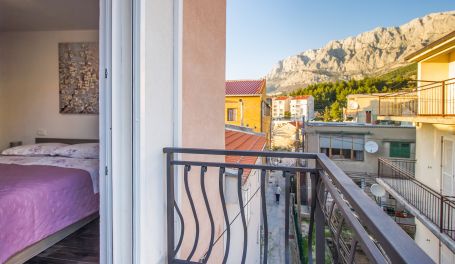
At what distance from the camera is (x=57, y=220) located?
73.9 inches

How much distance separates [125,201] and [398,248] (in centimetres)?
136

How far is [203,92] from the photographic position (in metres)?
2.67

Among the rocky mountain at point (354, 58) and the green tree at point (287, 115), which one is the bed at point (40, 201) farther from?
the rocky mountain at point (354, 58)

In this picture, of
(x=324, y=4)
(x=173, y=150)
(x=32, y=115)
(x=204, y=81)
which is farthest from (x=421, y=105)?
(x=324, y=4)

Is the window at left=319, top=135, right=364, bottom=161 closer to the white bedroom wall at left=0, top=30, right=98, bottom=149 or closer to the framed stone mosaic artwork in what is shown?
the framed stone mosaic artwork

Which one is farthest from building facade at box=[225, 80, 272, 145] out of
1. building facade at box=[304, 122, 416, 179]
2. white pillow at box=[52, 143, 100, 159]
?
white pillow at box=[52, 143, 100, 159]

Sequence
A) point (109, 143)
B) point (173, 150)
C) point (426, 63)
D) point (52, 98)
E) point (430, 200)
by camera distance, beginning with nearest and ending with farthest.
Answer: point (109, 143)
point (173, 150)
point (52, 98)
point (430, 200)
point (426, 63)

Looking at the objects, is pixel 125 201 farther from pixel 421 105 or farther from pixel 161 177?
pixel 421 105

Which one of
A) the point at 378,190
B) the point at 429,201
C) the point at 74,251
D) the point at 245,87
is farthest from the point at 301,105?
the point at 74,251

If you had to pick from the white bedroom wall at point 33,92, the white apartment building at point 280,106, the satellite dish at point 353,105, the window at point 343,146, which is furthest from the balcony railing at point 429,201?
the white apartment building at point 280,106

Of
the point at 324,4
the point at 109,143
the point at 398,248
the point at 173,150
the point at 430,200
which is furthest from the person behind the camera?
the point at 324,4

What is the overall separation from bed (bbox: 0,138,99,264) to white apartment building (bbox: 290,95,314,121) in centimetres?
2081

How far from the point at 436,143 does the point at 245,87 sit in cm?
961

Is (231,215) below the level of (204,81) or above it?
below
